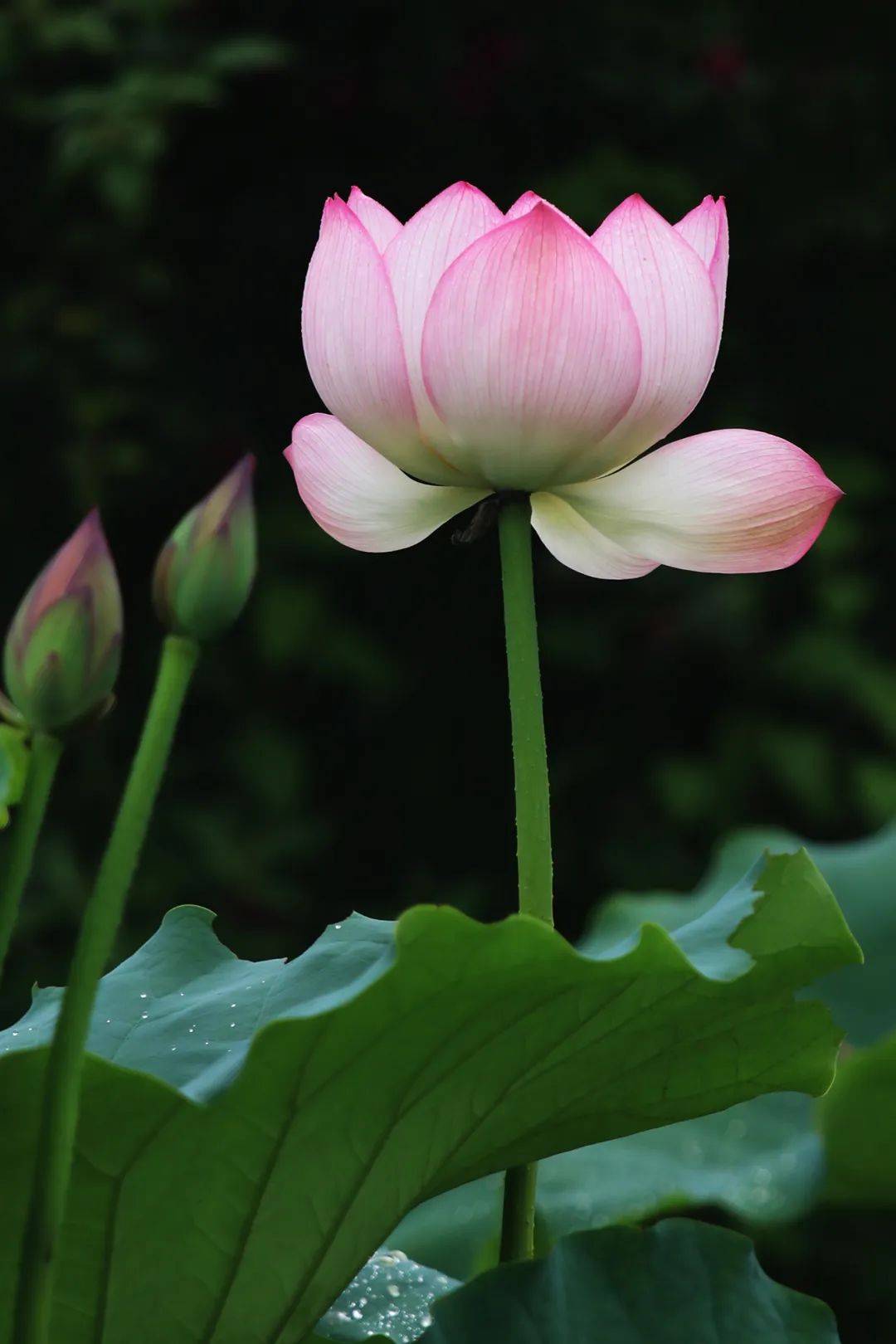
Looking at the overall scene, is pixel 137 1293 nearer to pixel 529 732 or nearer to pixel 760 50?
pixel 529 732

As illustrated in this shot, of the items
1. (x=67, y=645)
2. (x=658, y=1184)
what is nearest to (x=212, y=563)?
(x=67, y=645)

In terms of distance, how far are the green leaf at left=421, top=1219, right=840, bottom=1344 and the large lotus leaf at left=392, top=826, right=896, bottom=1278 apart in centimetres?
24

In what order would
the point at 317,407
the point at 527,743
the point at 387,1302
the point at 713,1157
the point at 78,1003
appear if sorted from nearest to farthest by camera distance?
the point at 78,1003 < the point at 527,743 < the point at 387,1302 < the point at 713,1157 < the point at 317,407

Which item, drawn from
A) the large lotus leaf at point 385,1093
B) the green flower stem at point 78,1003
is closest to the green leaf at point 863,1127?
the large lotus leaf at point 385,1093

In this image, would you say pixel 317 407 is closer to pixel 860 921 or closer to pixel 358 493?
pixel 860 921

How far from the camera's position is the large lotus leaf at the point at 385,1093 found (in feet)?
1.18

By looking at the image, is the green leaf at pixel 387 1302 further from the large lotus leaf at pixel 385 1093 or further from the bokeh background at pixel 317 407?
the bokeh background at pixel 317 407

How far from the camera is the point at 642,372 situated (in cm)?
41

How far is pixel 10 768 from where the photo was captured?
439mm

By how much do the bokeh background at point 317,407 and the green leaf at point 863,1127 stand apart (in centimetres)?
90

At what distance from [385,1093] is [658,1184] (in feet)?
1.59

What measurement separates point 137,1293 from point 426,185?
1778 mm

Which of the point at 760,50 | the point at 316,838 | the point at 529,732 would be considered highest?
the point at 760,50

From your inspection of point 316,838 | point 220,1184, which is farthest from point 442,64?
point 220,1184
